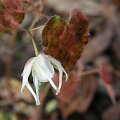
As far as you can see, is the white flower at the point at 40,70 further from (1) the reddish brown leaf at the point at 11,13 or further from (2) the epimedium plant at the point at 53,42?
(1) the reddish brown leaf at the point at 11,13

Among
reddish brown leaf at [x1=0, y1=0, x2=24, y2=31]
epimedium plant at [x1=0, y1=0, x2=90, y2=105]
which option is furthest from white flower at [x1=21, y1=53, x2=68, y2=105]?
reddish brown leaf at [x1=0, y1=0, x2=24, y2=31]

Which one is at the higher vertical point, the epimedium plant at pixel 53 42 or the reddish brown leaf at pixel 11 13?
the reddish brown leaf at pixel 11 13

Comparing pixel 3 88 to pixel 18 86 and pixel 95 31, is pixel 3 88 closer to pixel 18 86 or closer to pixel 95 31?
pixel 18 86

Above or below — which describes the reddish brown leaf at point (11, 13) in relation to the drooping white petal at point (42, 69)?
above

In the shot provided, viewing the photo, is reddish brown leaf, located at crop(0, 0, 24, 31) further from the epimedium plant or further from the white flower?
the white flower

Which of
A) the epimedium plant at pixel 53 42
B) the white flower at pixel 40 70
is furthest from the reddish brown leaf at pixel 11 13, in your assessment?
the white flower at pixel 40 70

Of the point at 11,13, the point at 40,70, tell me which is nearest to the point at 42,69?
the point at 40,70

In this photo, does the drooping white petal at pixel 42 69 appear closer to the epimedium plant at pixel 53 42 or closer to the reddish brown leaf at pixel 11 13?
the epimedium plant at pixel 53 42
